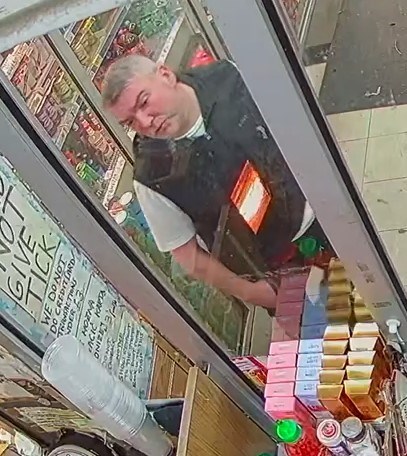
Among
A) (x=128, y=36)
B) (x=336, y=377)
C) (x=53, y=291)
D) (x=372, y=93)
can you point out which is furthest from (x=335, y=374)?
(x=372, y=93)

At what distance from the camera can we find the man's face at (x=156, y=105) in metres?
1.09

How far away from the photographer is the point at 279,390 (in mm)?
1239

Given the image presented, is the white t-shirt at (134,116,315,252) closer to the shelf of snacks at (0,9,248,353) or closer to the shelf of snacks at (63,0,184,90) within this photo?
the shelf of snacks at (0,9,248,353)

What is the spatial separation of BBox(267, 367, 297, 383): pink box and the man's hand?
124mm

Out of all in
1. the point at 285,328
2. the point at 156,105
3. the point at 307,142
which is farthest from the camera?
the point at 285,328

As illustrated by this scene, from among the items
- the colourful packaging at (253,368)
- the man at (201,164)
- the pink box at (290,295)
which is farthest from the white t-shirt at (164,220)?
the colourful packaging at (253,368)

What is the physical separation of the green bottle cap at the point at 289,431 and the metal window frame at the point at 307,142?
173mm

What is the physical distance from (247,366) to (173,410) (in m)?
0.15

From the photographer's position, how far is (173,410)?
1.26 m

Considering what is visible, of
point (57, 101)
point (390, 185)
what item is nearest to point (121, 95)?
point (57, 101)

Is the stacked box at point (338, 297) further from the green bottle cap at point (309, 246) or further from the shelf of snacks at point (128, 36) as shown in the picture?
the shelf of snacks at point (128, 36)

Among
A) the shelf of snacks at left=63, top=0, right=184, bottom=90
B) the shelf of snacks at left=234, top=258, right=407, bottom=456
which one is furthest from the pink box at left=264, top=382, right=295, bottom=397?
the shelf of snacks at left=63, top=0, right=184, bottom=90

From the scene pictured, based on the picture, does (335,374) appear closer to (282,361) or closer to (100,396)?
(282,361)

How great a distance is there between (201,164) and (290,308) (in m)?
0.30
